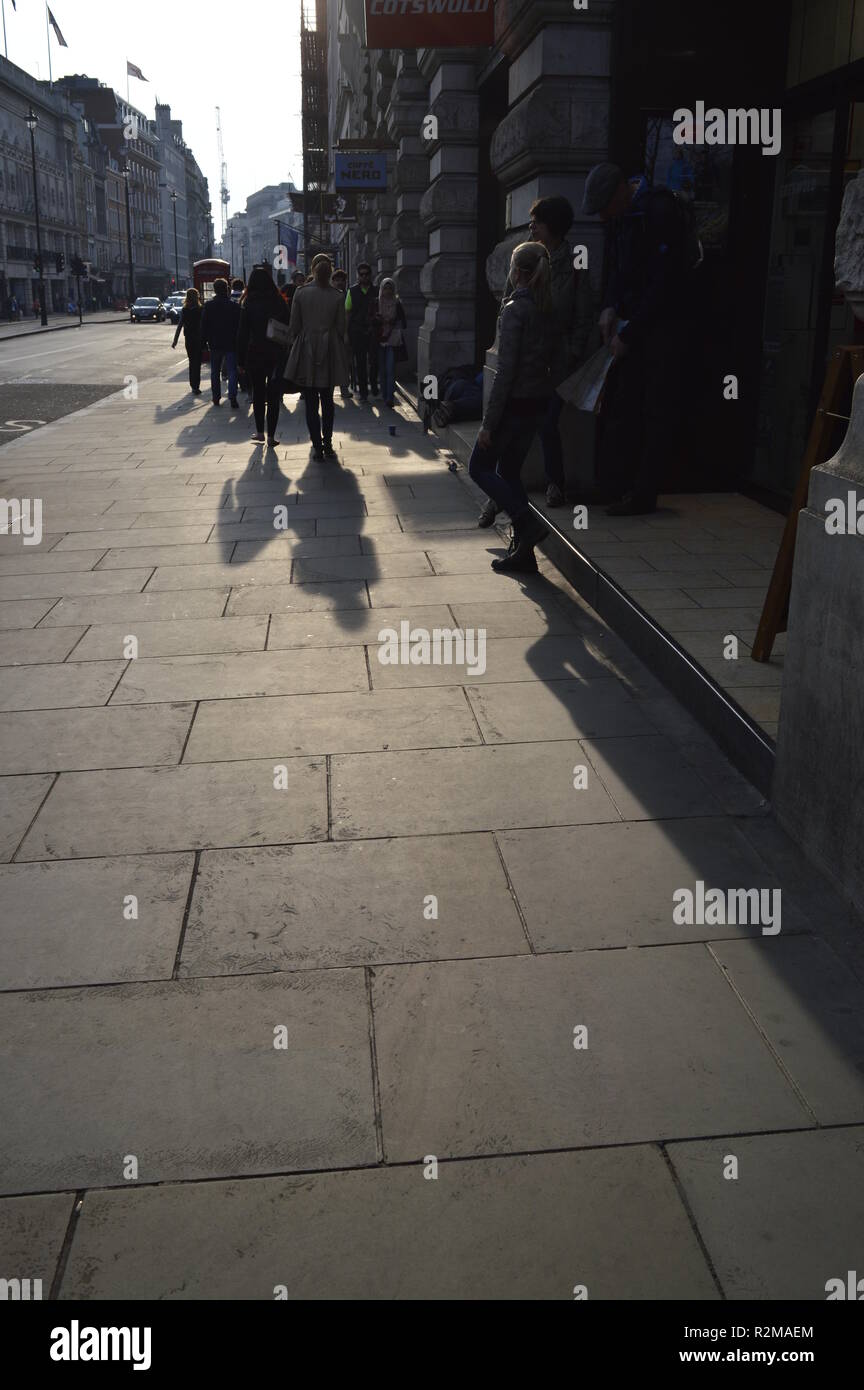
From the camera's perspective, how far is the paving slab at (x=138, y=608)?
652 cm

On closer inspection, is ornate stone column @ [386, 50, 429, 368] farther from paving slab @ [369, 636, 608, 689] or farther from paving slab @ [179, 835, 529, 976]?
paving slab @ [179, 835, 529, 976]

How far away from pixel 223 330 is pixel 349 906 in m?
15.6

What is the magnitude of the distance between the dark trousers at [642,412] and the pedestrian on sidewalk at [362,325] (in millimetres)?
9565

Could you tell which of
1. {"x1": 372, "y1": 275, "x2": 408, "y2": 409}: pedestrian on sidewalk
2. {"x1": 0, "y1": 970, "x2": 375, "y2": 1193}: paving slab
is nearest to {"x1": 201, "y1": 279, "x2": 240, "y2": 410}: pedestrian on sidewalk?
{"x1": 372, "y1": 275, "x2": 408, "y2": 409}: pedestrian on sidewalk

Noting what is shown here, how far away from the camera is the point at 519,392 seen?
7.06 metres

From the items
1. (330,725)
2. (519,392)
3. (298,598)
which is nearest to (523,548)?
(519,392)

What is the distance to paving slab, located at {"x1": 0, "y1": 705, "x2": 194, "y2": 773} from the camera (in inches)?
181

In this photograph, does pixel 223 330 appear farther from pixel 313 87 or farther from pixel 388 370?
pixel 313 87

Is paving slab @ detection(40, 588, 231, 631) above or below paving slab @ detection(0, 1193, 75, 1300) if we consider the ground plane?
above

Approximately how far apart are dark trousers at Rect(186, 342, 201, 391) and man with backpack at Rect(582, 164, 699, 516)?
1306cm

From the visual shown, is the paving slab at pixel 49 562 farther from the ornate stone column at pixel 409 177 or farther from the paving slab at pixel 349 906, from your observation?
the ornate stone column at pixel 409 177

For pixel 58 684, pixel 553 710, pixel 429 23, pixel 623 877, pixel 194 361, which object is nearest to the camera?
pixel 623 877

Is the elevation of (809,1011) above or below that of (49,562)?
below
